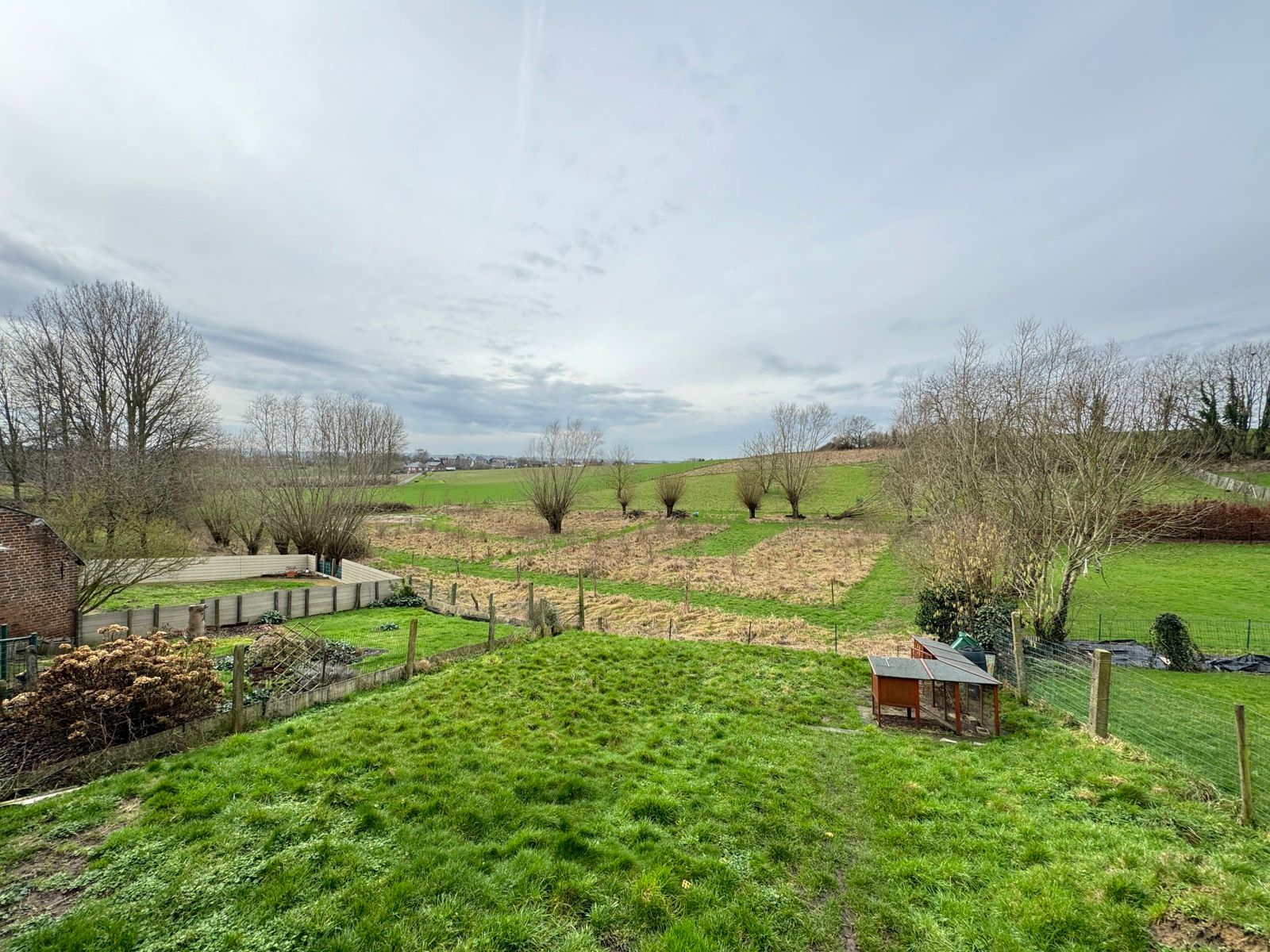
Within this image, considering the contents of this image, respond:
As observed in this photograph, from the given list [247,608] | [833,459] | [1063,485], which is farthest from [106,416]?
[833,459]

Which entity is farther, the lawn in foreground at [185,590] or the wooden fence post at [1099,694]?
the lawn in foreground at [185,590]

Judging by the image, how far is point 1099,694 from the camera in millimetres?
7242

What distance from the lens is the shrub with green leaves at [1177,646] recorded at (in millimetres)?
11844

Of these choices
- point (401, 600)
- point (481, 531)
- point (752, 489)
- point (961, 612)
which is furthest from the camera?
point (752, 489)

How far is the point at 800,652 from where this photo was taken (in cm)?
1212

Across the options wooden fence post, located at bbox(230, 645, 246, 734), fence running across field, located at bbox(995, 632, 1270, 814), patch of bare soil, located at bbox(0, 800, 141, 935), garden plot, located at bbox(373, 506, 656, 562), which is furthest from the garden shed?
garden plot, located at bbox(373, 506, 656, 562)

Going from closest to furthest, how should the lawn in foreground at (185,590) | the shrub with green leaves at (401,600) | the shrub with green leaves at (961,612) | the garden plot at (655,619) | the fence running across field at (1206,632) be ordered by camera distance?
the shrub with green leaves at (961,612) < the fence running across field at (1206,632) < the garden plot at (655,619) < the lawn in foreground at (185,590) < the shrub with green leaves at (401,600)

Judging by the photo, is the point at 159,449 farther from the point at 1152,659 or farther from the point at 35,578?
the point at 1152,659

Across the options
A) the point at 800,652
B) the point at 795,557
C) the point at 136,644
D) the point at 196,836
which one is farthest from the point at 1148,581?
the point at 136,644

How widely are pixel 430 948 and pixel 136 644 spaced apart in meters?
7.06

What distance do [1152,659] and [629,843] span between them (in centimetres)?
1475

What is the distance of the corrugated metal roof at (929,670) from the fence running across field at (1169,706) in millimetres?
1606

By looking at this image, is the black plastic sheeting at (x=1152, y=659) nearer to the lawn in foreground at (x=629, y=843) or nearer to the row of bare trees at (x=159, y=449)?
the lawn in foreground at (x=629, y=843)


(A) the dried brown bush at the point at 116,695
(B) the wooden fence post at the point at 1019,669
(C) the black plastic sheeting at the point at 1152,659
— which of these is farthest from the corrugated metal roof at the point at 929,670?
(A) the dried brown bush at the point at 116,695
